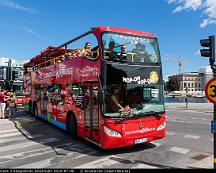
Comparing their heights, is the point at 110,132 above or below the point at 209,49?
below

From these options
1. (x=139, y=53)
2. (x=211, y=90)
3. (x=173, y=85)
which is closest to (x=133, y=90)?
(x=139, y=53)

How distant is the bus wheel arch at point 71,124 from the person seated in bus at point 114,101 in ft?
9.70

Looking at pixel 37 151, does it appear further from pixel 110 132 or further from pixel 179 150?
pixel 179 150

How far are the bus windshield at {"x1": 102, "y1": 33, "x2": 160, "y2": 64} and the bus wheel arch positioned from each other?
3.50 metres

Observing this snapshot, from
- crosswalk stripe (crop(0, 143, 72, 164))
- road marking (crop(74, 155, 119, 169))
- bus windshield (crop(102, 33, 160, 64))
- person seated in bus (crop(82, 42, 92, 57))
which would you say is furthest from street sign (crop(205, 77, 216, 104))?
crosswalk stripe (crop(0, 143, 72, 164))

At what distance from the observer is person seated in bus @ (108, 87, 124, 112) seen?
8359mm

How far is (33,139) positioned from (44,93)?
479 cm

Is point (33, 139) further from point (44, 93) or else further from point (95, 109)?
point (44, 93)

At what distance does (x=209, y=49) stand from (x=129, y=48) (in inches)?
110

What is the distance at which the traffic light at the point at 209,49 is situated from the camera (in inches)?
266

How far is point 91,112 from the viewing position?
9.31 meters

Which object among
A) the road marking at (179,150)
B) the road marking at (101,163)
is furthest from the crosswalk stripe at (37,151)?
the road marking at (179,150)

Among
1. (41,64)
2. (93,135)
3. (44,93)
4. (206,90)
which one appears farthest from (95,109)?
(41,64)

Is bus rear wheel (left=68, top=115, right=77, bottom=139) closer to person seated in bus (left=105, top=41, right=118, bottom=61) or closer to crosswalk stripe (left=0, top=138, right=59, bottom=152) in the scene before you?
crosswalk stripe (left=0, top=138, right=59, bottom=152)
